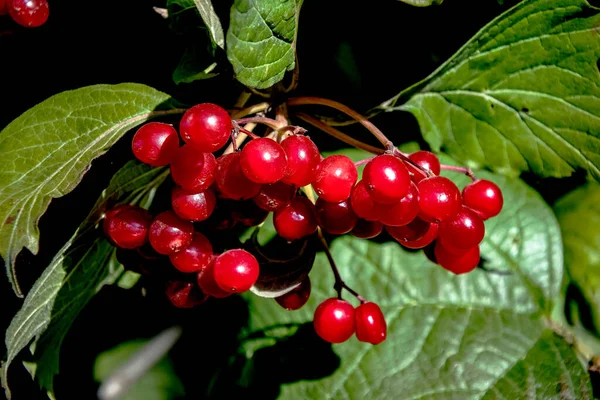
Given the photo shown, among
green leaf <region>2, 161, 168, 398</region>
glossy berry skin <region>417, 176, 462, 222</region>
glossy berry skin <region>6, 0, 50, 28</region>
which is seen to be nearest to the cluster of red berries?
glossy berry skin <region>6, 0, 50, 28</region>

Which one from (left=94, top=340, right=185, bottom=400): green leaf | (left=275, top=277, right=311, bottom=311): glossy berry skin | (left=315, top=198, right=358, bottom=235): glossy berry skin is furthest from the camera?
(left=94, top=340, right=185, bottom=400): green leaf

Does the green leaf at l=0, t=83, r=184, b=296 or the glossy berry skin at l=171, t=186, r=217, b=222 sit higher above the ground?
the green leaf at l=0, t=83, r=184, b=296

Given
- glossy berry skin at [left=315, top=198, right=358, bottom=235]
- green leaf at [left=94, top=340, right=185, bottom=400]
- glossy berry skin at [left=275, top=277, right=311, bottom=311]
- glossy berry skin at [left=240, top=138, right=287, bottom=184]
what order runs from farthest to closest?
green leaf at [left=94, top=340, right=185, bottom=400] < glossy berry skin at [left=275, top=277, right=311, bottom=311] < glossy berry skin at [left=315, top=198, right=358, bottom=235] < glossy berry skin at [left=240, top=138, right=287, bottom=184]

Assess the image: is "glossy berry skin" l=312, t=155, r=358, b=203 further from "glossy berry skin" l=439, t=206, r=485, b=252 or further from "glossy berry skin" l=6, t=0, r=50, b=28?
"glossy berry skin" l=6, t=0, r=50, b=28

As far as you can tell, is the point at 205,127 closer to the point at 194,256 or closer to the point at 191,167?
the point at 191,167

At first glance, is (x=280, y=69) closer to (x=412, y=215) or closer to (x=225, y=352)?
(x=412, y=215)

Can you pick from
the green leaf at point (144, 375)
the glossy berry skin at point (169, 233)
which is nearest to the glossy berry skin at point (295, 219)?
the glossy berry skin at point (169, 233)
